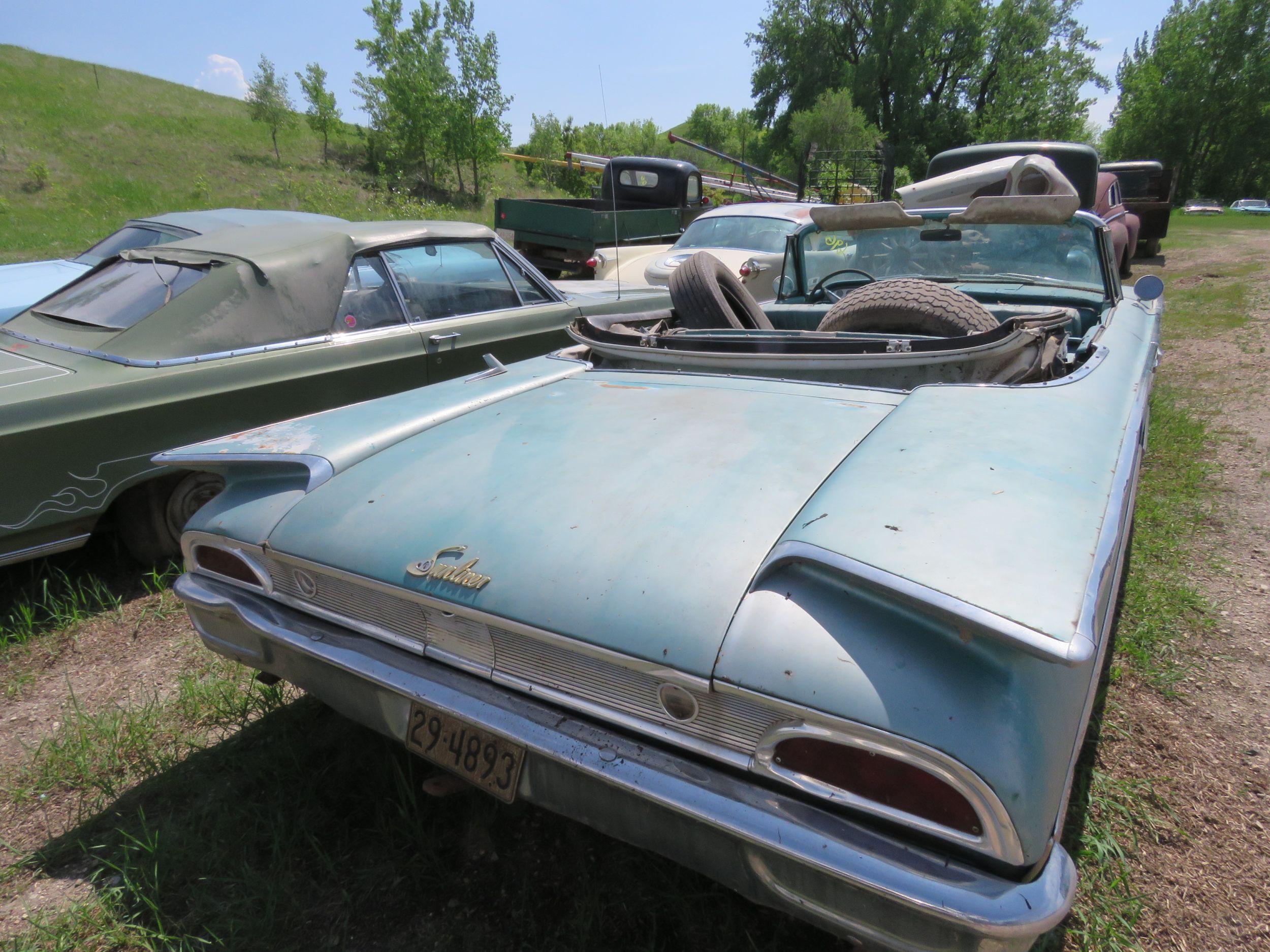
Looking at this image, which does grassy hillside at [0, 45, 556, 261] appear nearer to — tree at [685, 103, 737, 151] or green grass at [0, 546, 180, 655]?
green grass at [0, 546, 180, 655]

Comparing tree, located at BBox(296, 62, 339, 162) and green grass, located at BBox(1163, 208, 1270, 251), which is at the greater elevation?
Answer: tree, located at BBox(296, 62, 339, 162)

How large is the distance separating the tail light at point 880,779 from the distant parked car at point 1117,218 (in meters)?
9.88

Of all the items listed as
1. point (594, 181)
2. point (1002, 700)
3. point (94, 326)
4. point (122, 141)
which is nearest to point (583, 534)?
point (1002, 700)

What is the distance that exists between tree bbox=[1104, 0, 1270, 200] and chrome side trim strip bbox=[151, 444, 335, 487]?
54.0m

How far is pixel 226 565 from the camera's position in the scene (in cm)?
186

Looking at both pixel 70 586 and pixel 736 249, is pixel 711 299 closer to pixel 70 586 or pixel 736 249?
pixel 70 586

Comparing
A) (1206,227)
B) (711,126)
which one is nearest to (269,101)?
(1206,227)

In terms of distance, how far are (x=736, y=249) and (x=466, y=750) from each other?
640cm

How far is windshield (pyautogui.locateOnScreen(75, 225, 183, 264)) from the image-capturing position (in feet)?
15.4

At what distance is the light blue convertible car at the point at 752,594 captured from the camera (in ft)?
3.42

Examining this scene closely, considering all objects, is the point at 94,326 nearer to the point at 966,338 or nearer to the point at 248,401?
the point at 248,401

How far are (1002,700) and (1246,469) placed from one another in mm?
4251

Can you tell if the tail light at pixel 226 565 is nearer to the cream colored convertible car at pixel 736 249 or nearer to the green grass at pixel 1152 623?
the green grass at pixel 1152 623

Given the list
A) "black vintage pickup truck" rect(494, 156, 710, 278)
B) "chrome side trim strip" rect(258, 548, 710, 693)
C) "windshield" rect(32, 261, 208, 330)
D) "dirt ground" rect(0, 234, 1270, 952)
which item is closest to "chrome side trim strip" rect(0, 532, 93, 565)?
"dirt ground" rect(0, 234, 1270, 952)
